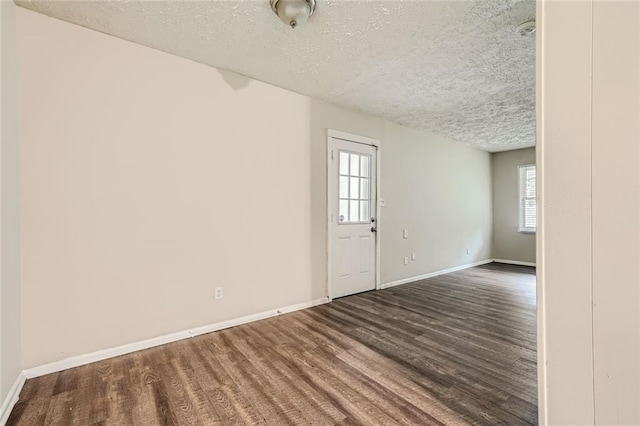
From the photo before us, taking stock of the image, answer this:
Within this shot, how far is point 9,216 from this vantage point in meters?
1.78

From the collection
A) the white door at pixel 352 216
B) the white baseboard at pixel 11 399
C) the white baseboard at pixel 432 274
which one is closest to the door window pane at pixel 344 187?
the white door at pixel 352 216

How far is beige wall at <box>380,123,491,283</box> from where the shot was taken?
4469 mm

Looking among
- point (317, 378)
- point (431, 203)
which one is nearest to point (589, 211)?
point (317, 378)

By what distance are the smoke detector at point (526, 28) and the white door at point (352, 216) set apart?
2.11 metres

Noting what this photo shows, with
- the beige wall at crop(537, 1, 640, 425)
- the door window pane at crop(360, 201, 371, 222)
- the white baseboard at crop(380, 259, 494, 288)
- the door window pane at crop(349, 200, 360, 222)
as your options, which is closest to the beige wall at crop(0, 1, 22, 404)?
the beige wall at crop(537, 1, 640, 425)

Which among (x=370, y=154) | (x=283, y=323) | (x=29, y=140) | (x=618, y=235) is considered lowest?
(x=283, y=323)

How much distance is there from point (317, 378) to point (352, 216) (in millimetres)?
2347

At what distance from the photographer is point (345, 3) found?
1887 mm

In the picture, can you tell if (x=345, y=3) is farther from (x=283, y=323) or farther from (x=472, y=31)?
(x=283, y=323)

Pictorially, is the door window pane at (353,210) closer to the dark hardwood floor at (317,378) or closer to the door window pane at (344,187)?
the door window pane at (344,187)

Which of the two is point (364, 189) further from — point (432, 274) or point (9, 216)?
point (9, 216)

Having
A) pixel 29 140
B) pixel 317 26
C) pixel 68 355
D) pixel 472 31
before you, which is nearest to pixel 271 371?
pixel 68 355

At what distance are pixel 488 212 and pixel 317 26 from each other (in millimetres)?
6113

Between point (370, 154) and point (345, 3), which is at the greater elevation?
point (345, 3)
